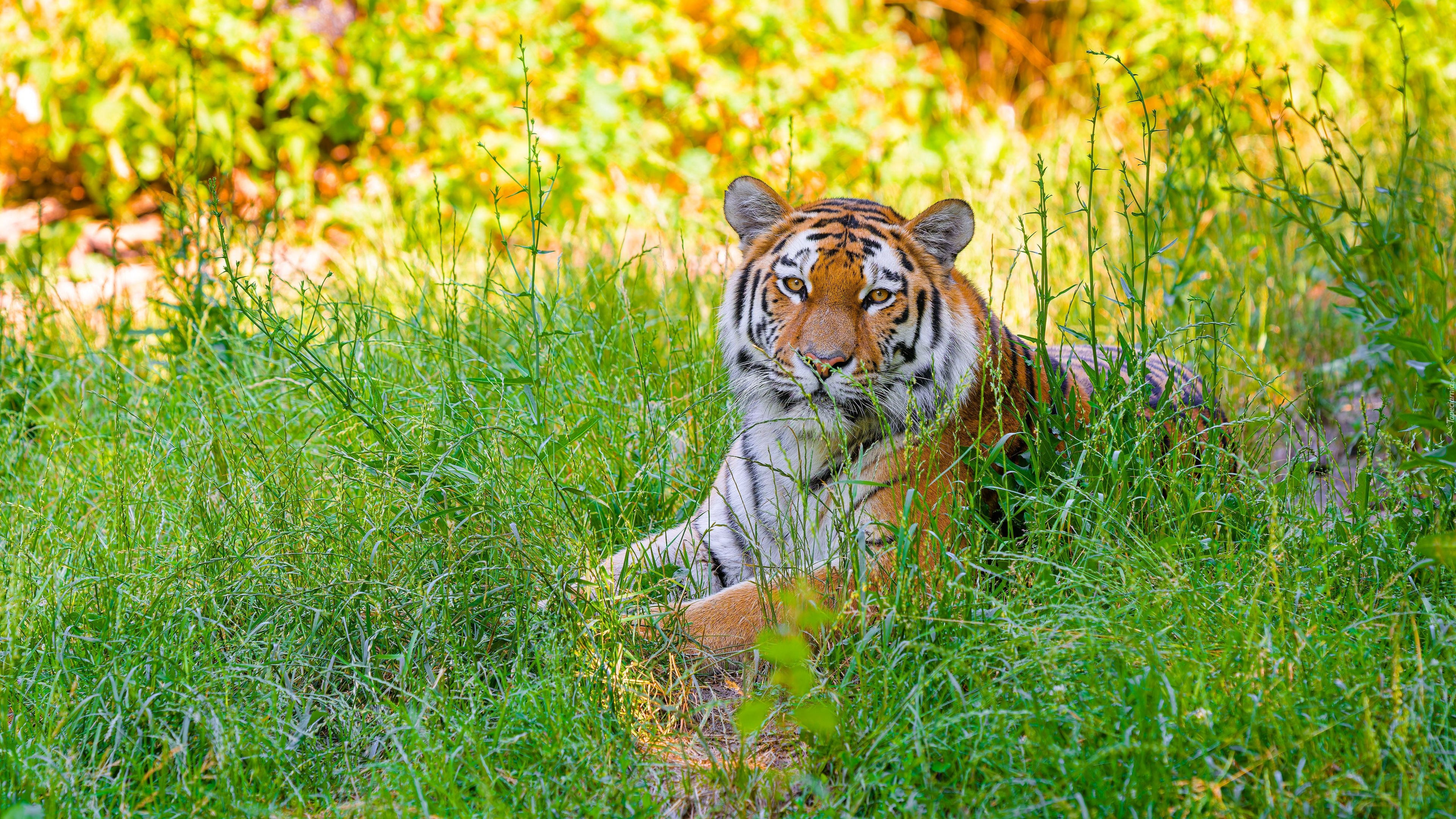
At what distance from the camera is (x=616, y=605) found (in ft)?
7.83

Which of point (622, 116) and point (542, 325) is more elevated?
point (622, 116)

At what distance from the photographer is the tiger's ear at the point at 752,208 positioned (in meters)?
2.88

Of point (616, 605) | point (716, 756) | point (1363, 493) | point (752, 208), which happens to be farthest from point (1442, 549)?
point (752, 208)

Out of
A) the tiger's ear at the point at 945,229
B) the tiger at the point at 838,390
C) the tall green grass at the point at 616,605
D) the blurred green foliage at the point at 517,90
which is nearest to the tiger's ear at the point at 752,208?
the tiger at the point at 838,390

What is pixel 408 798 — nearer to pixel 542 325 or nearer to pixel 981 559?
pixel 981 559

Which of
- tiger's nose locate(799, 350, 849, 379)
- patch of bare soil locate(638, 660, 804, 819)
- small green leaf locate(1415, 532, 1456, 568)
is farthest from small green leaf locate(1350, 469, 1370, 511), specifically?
patch of bare soil locate(638, 660, 804, 819)

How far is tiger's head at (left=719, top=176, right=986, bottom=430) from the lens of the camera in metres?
2.62

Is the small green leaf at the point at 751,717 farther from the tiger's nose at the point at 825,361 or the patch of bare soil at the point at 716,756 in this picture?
the tiger's nose at the point at 825,361

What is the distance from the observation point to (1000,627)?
2084 millimetres

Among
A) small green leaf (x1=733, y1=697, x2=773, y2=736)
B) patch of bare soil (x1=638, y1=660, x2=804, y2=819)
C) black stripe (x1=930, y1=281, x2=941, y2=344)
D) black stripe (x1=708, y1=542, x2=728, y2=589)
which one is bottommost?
patch of bare soil (x1=638, y1=660, x2=804, y2=819)

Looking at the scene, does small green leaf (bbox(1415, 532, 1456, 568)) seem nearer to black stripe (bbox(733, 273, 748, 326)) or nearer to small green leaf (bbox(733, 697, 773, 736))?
small green leaf (bbox(733, 697, 773, 736))

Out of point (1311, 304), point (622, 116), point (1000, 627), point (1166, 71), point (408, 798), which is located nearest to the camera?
point (408, 798)

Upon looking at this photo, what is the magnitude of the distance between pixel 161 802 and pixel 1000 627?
1.47 m

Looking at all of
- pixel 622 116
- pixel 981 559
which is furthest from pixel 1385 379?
pixel 622 116
